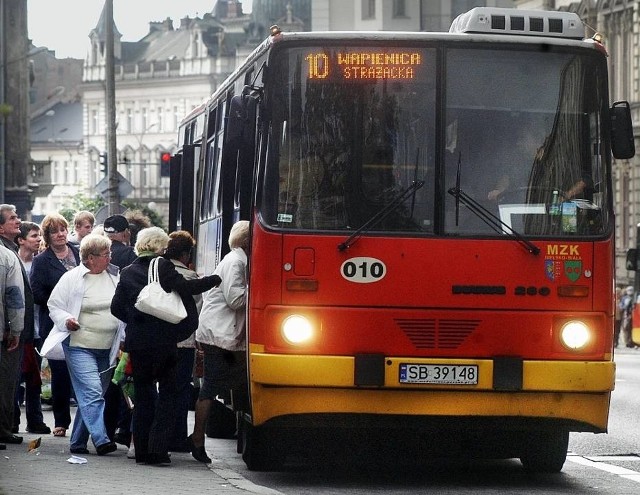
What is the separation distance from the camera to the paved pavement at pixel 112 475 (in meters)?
11.6

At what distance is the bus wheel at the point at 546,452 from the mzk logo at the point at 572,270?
4.80 feet

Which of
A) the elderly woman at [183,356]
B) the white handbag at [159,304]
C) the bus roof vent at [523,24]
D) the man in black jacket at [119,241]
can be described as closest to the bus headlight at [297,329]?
the white handbag at [159,304]

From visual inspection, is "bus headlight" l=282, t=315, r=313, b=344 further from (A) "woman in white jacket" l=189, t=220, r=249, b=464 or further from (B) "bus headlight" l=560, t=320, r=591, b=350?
(B) "bus headlight" l=560, t=320, r=591, b=350

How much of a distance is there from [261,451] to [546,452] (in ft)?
6.83

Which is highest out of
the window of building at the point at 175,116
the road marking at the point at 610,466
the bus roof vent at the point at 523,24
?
the window of building at the point at 175,116

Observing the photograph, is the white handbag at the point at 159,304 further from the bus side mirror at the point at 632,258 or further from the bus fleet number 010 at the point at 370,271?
the bus side mirror at the point at 632,258

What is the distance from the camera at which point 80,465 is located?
13.1 meters

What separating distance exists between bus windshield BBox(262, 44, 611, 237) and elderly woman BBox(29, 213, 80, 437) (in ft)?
12.0

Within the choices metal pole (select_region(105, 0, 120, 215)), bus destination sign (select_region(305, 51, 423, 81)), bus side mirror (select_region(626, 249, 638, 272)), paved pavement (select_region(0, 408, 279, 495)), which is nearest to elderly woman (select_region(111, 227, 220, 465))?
paved pavement (select_region(0, 408, 279, 495))

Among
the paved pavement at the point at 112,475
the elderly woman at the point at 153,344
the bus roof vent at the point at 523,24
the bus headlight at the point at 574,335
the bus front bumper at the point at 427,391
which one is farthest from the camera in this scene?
the elderly woman at the point at 153,344

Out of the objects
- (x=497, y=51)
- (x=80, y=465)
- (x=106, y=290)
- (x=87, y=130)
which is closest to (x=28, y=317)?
(x=106, y=290)

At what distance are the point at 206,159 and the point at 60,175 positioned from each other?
15159cm

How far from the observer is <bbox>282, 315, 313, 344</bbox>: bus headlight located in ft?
40.6

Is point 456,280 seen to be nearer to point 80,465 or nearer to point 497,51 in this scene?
point 497,51
